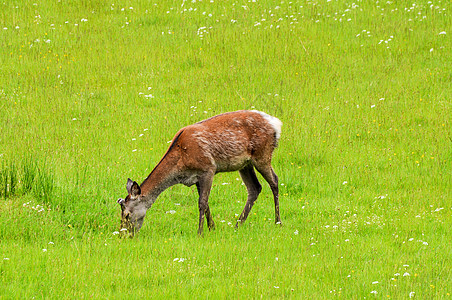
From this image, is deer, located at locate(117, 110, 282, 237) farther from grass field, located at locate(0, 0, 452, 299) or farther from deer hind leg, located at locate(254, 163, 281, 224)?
grass field, located at locate(0, 0, 452, 299)

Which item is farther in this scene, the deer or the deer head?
the deer

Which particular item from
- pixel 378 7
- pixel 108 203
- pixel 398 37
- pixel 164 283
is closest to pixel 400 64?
pixel 398 37

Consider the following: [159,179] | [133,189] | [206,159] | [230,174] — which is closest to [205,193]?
[206,159]

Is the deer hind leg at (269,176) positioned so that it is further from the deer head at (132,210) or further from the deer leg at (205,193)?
the deer head at (132,210)

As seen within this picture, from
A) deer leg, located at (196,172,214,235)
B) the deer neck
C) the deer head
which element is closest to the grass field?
the deer head

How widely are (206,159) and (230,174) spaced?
278 cm

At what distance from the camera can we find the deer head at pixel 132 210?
8609mm

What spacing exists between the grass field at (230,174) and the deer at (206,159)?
40 cm

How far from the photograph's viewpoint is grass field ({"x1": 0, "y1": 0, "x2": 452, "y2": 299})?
7.12 m

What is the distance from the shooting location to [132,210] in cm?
869

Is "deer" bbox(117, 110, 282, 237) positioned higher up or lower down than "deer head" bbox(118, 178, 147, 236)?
higher up

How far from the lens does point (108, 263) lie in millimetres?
7238

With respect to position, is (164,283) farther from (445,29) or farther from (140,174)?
(445,29)

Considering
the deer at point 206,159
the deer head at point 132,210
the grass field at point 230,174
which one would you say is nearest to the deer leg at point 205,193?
the deer at point 206,159
